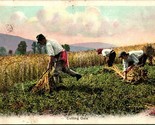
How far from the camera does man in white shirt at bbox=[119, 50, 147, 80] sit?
847 centimetres

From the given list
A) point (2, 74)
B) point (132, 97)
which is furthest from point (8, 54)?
point (132, 97)

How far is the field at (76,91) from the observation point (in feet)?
26.4

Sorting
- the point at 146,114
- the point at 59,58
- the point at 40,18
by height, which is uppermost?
the point at 40,18

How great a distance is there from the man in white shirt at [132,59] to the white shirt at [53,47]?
85 centimetres

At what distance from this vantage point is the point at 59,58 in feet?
27.1

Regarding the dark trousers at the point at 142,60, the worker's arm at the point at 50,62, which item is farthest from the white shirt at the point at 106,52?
the worker's arm at the point at 50,62

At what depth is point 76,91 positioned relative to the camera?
325 inches

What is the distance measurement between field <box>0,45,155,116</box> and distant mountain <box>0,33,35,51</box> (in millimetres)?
139

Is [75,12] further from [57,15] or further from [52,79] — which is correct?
[52,79]

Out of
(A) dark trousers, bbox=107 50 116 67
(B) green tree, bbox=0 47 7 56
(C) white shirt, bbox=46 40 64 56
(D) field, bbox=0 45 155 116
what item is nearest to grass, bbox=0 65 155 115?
(D) field, bbox=0 45 155 116

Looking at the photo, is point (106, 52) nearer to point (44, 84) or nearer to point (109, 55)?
point (109, 55)

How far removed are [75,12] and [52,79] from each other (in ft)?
3.08

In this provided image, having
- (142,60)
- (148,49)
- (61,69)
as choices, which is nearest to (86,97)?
(61,69)

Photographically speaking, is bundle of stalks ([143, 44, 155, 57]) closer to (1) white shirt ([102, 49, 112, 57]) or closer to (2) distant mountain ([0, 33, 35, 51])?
(1) white shirt ([102, 49, 112, 57])
